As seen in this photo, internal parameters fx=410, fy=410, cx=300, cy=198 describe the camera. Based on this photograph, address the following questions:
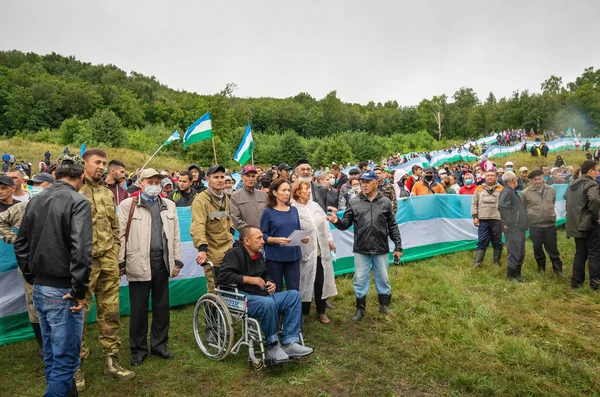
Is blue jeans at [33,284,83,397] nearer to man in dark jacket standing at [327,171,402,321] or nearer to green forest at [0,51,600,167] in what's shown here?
man in dark jacket standing at [327,171,402,321]

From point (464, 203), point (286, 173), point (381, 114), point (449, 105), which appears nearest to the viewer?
point (286, 173)

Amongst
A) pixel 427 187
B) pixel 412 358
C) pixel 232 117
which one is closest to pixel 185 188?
pixel 412 358

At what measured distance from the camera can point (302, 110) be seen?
83.1 metres

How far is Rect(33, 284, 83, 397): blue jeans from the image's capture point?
3.09 metres

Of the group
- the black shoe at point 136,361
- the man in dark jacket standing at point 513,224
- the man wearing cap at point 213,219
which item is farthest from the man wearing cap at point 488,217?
the black shoe at point 136,361

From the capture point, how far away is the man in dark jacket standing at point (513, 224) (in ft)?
23.2

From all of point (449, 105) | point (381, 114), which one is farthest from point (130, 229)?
point (449, 105)

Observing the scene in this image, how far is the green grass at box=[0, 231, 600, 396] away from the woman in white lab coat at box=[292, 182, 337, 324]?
1.15 feet

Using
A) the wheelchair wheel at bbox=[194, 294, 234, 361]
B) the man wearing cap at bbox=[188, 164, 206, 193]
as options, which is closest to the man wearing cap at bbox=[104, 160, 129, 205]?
the man wearing cap at bbox=[188, 164, 206, 193]

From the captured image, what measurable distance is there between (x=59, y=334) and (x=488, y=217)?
7.20m

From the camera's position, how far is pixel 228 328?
415 centimetres

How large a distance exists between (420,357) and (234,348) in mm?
1922

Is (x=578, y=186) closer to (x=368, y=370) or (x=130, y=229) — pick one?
(x=368, y=370)

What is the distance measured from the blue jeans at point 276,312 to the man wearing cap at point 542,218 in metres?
5.12
